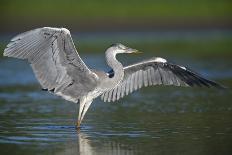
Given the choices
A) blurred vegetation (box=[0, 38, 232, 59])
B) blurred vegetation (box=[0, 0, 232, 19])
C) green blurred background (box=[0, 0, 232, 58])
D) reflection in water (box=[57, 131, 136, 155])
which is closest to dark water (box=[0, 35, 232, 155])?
reflection in water (box=[57, 131, 136, 155])

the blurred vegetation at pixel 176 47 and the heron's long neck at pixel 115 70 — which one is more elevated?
the blurred vegetation at pixel 176 47

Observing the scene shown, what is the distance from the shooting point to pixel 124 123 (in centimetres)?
1431

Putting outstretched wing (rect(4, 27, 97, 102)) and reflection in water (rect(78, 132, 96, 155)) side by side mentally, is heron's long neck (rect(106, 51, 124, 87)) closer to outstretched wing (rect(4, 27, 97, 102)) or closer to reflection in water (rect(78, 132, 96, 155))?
outstretched wing (rect(4, 27, 97, 102))

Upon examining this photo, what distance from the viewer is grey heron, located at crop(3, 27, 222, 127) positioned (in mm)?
13109

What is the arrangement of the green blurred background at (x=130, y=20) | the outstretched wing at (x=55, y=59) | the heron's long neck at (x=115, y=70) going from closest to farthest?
the outstretched wing at (x=55, y=59) → the heron's long neck at (x=115, y=70) → the green blurred background at (x=130, y=20)

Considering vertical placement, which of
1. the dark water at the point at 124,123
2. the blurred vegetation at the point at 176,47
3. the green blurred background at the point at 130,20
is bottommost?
the dark water at the point at 124,123

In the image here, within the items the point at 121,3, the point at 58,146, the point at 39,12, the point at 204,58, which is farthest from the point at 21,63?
the point at 58,146

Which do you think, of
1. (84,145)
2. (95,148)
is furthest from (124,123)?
(95,148)

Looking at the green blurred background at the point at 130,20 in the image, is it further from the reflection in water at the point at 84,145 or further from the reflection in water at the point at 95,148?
the reflection in water at the point at 95,148

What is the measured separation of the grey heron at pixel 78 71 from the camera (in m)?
13.1

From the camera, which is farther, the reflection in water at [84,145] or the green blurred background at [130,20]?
the green blurred background at [130,20]

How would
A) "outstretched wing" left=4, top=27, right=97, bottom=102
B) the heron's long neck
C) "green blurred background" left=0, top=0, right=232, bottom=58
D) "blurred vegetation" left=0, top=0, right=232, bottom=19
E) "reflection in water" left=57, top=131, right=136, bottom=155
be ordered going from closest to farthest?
1. "reflection in water" left=57, top=131, right=136, bottom=155
2. "outstretched wing" left=4, top=27, right=97, bottom=102
3. the heron's long neck
4. "green blurred background" left=0, top=0, right=232, bottom=58
5. "blurred vegetation" left=0, top=0, right=232, bottom=19

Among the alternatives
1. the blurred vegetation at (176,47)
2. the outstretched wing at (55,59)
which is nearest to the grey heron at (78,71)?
the outstretched wing at (55,59)

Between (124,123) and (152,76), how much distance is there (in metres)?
1.23
